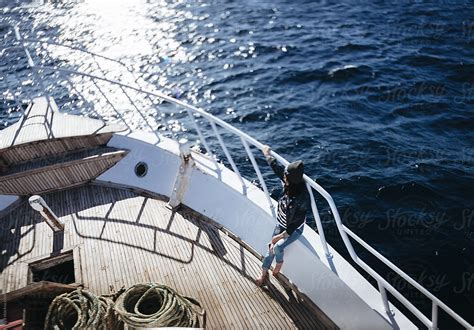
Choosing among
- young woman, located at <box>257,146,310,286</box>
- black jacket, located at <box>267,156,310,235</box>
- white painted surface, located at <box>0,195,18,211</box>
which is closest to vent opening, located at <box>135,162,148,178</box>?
white painted surface, located at <box>0,195,18,211</box>

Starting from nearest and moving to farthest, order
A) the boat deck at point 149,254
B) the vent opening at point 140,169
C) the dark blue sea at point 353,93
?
the boat deck at point 149,254
the vent opening at point 140,169
the dark blue sea at point 353,93

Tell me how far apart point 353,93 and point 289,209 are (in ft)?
37.2

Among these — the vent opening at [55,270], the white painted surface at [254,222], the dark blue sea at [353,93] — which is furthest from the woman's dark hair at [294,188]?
the dark blue sea at [353,93]

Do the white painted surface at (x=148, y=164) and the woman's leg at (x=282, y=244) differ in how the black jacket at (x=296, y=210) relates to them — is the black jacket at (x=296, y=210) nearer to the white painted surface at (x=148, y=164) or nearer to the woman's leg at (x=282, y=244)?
the woman's leg at (x=282, y=244)

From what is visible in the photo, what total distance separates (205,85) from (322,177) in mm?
8625

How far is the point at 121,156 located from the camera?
7914 mm

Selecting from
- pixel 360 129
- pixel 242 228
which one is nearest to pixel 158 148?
pixel 242 228

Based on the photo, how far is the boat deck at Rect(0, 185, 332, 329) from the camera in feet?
17.2

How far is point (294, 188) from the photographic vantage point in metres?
4.54

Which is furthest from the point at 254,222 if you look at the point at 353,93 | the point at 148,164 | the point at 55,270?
the point at 353,93

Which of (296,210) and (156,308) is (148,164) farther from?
(296,210)

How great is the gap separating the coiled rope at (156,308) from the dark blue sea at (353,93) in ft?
16.7

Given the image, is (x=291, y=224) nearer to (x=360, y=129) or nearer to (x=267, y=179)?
(x=267, y=179)

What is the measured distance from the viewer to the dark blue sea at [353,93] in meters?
8.85
